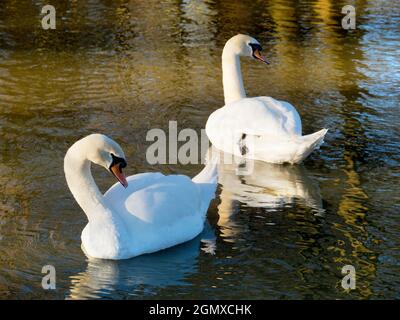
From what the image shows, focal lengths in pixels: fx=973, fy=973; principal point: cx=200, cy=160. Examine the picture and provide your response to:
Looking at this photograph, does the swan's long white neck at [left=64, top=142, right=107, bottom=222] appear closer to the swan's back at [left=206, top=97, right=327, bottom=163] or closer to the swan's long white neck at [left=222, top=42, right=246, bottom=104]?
the swan's back at [left=206, top=97, right=327, bottom=163]

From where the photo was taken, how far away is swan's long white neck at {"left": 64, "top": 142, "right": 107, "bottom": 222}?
7.47m

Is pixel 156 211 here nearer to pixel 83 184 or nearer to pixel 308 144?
pixel 83 184

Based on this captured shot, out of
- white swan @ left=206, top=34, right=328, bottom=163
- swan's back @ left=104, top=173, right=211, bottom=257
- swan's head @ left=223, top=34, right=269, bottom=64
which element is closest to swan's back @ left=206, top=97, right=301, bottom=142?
white swan @ left=206, top=34, right=328, bottom=163

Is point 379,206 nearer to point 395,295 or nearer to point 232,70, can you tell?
point 395,295

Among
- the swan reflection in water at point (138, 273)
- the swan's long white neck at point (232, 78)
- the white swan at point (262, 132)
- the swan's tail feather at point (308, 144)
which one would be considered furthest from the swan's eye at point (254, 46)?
the swan reflection in water at point (138, 273)

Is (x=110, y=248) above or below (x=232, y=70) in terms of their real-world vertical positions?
below

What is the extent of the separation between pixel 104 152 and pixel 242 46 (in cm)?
413

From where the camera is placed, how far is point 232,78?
1109 centimetres

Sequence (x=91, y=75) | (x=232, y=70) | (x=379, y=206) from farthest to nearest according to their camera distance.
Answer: (x=91, y=75) → (x=232, y=70) → (x=379, y=206)

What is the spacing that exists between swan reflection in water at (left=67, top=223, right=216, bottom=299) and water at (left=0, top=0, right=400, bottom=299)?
0.01 m

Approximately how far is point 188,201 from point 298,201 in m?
1.45

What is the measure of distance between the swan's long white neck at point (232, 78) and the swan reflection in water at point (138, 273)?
140 inches

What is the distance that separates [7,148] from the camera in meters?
9.88
